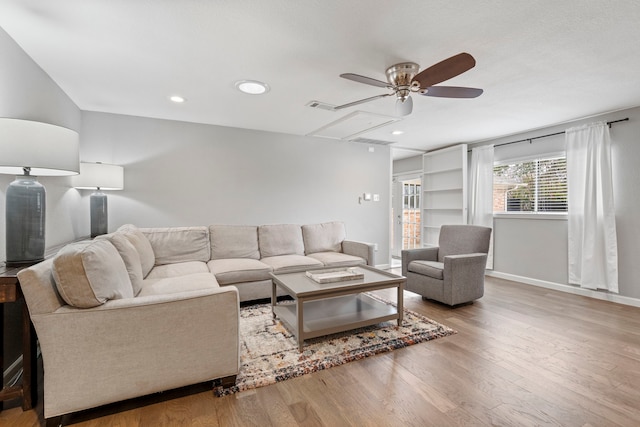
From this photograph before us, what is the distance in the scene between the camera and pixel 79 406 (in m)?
1.47

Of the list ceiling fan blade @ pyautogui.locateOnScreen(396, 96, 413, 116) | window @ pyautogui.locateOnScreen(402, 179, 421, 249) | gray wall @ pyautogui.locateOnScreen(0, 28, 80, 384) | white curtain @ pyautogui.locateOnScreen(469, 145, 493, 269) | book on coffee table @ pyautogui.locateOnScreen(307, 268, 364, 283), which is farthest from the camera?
window @ pyautogui.locateOnScreen(402, 179, 421, 249)

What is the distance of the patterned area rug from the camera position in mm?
1926

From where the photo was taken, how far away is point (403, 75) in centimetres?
228

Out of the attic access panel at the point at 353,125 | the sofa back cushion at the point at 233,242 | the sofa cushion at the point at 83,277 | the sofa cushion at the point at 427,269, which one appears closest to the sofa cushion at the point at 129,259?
the sofa cushion at the point at 83,277

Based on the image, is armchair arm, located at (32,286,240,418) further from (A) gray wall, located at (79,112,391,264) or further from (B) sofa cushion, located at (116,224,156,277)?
(A) gray wall, located at (79,112,391,264)

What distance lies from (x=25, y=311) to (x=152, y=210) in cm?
235

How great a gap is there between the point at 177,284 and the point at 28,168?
1.22 m

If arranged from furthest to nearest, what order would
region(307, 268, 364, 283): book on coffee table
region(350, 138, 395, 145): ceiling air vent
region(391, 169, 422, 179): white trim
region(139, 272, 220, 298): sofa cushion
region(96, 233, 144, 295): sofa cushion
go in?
region(391, 169, 422, 179): white trim, region(350, 138, 395, 145): ceiling air vent, region(307, 268, 364, 283): book on coffee table, region(139, 272, 220, 298): sofa cushion, region(96, 233, 144, 295): sofa cushion

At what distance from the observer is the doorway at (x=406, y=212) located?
6258mm

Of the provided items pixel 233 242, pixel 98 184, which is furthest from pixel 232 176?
pixel 98 184

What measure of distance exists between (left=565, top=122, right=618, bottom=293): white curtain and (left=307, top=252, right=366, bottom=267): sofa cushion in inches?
112

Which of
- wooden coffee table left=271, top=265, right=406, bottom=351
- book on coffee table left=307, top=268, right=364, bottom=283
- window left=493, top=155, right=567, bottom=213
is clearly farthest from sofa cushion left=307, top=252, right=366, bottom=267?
window left=493, top=155, right=567, bottom=213

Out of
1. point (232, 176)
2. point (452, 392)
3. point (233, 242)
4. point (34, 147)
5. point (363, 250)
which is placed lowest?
point (452, 392)

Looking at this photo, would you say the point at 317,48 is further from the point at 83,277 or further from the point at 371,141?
the point at 371,141
